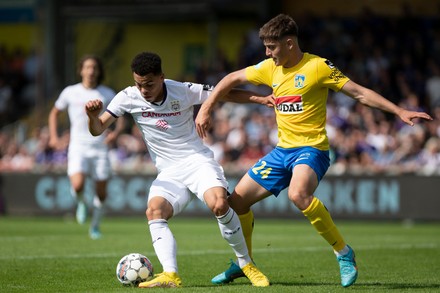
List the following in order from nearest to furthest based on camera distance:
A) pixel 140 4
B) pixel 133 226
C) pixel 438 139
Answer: pixel 133 226
pixel 438 139
pixel 140 4

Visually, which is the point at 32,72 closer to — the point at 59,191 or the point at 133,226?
the point at 59,191

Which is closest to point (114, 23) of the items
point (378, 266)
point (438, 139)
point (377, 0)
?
point (377, 0)

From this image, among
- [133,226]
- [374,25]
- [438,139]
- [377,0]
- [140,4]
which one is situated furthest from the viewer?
[140,4]

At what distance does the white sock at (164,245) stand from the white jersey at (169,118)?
2.62ft

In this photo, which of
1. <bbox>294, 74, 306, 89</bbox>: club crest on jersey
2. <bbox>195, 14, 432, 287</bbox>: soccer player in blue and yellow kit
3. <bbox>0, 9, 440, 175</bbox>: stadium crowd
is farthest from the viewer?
<bbox>0, 9, 440, 175</bbox>: stadium crowd

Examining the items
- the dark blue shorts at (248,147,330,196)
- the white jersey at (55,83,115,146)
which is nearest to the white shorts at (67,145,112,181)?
the white jersey at (55,83,115,146)

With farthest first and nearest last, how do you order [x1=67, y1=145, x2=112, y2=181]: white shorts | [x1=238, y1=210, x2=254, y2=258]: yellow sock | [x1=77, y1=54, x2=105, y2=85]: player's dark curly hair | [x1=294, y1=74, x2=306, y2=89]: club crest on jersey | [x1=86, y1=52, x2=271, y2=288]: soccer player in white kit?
[x1=67, y1=145, x2=112, y2=181]: white shorts < [x1=77, y1=54, x2=105, y2=85]: player's dark curly hair < [x1=238, y1=210, x2=254, y2=258]: yellow sock < [x1=294, y1=74, x2=306, y2=89]: club crest on jersey < [x1=86, y1=52, x2=271, y2=288]: soccer player in white kit

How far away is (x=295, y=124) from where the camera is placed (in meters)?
8.66

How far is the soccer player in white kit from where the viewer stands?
332 inches

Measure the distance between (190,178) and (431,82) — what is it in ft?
48.5

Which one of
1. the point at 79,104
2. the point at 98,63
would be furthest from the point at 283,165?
the point at 79,104

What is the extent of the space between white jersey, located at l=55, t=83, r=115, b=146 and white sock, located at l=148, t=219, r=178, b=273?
6720mm

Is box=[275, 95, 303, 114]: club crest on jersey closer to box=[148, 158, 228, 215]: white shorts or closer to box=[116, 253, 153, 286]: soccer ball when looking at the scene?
box=[148, 158, 228, 215]: white shorts

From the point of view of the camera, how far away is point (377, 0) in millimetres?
27547
